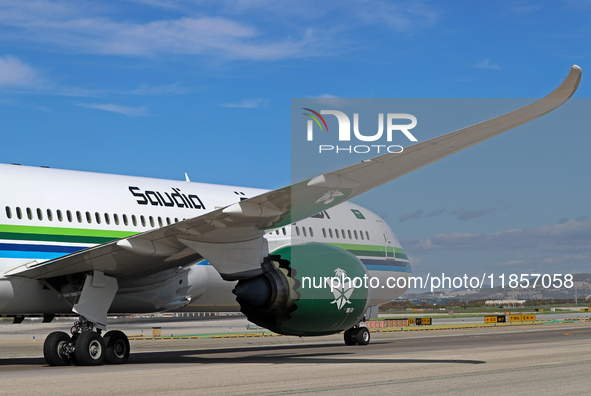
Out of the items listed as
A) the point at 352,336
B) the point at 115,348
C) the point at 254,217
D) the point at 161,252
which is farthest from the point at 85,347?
the point at 352,336

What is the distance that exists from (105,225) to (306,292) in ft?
14.5

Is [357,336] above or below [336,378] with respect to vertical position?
above

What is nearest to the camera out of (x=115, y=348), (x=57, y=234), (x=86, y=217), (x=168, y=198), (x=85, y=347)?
(x=85, y=347)

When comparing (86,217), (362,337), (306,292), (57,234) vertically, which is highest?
(86,217)

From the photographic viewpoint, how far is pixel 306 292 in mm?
14516

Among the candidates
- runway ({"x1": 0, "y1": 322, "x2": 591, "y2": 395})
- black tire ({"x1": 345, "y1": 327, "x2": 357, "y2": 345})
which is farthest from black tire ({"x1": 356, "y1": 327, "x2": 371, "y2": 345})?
runway ({"x1": 0, "y1": 322, "x2": 591, "y2": 395})

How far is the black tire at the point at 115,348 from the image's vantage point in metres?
14.4

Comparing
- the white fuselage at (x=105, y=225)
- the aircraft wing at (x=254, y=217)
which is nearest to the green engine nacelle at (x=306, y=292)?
the aircraft wing at (x=254, y=217)

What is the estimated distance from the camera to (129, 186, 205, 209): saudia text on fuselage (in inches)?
664

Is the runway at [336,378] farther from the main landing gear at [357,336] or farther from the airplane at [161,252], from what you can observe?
the main landing gear at [357,336]

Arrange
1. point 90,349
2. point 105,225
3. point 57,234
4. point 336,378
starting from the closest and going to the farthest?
point 336,378, point 90,349, point 57,234, point 105,225

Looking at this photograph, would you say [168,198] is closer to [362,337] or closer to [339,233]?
[339,233]

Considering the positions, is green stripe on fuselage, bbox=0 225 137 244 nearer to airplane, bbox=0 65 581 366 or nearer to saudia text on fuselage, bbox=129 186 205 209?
airplane, bbox=0 65 581 366

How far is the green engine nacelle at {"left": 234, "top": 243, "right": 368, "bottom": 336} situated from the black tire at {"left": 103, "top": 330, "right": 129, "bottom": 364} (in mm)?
2399
